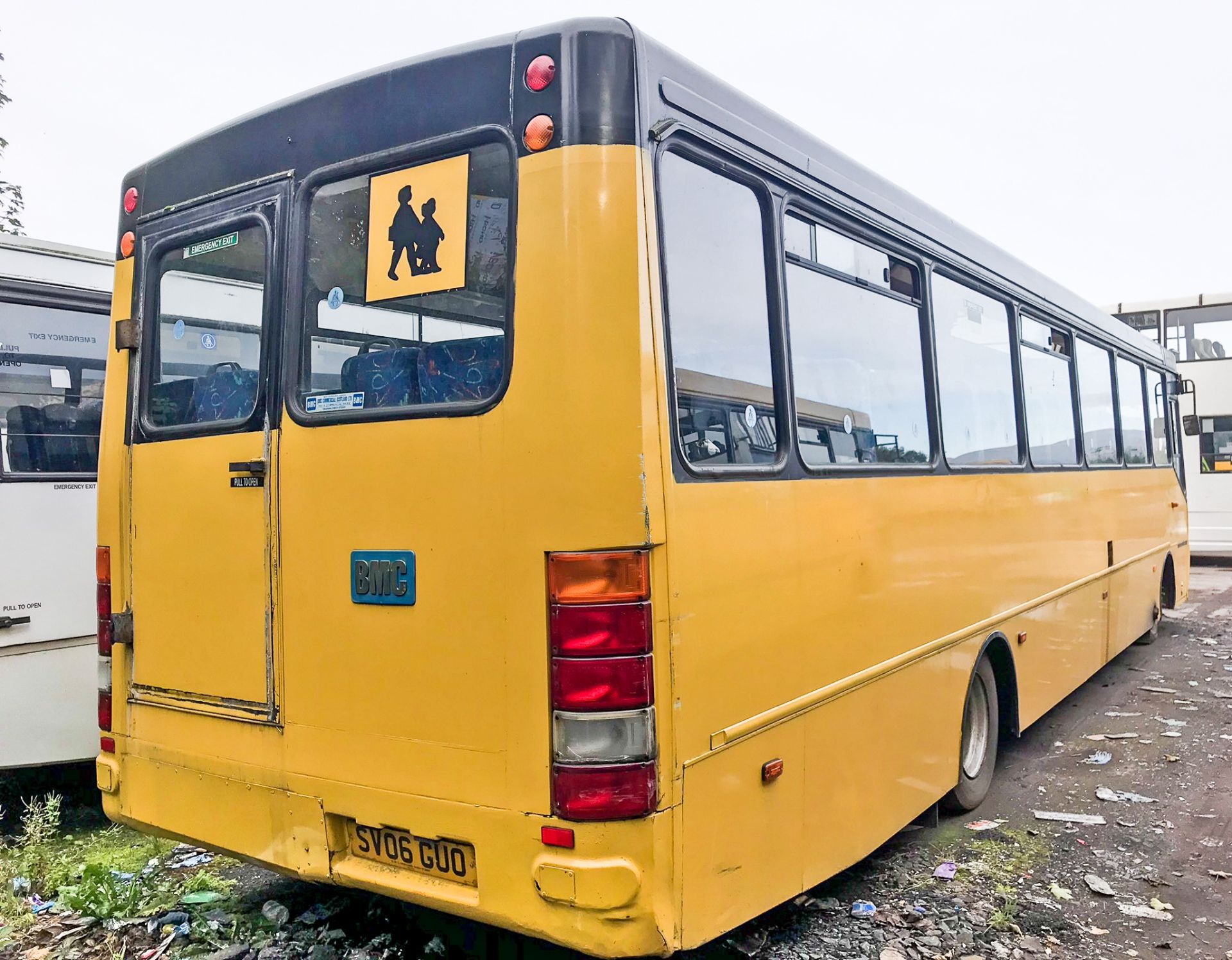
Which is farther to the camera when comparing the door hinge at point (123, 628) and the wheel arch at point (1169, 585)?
the wheel arch at point (1169, 585)

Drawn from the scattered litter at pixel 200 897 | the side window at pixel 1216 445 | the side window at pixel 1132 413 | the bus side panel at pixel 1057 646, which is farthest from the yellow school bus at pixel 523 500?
the side window at pixel 1216 445

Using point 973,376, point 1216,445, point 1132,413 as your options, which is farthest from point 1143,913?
point 1216,445

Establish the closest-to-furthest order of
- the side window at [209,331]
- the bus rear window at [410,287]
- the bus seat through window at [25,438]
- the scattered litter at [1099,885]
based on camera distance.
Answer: the bus rear window at [410,287] → the side window at [209,331] → the scattered litter at [1099,885] → the bus seat through window at [25,438]

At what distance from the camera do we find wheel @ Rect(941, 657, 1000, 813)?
5.29 metres

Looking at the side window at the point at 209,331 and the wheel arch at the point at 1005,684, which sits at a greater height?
the side window at the point at 209,331

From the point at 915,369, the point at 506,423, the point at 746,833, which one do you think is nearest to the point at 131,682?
the point at 506,423

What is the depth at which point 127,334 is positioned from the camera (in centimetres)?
400

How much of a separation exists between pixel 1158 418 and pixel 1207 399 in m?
10.0

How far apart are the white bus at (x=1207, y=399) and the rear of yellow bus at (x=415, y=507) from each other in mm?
18794

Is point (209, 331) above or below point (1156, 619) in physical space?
above

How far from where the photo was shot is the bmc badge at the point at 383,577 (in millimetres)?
3111

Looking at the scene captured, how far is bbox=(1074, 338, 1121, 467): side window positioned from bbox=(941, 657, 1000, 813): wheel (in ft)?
9.18

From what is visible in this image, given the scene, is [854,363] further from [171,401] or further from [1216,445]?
[1216,445]

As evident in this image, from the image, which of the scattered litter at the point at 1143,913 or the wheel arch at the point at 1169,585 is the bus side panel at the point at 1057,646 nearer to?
the scattered litter at the point at 1143,913
